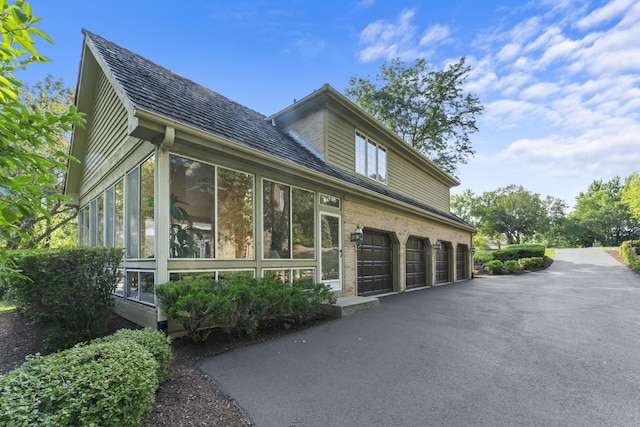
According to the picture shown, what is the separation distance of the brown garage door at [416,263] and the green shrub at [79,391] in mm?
11655

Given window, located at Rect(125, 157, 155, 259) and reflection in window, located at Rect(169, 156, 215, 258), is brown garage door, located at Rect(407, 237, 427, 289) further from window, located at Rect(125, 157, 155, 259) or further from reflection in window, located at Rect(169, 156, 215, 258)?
window, located at Rect(125, 157, 155, 259)

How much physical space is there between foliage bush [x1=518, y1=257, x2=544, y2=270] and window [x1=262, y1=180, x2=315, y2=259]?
22.7 meters

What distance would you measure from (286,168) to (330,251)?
2.96 metres

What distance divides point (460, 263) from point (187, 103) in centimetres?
1713

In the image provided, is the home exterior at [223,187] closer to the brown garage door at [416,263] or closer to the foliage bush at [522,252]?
the brown garage door at [416,263]

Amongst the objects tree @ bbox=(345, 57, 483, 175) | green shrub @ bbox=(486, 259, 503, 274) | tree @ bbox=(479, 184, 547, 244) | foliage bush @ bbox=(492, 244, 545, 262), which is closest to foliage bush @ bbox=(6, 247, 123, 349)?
tree @ bbox=(345, 57, 483, 175)

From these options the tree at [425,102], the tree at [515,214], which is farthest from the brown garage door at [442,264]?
the tree at [515,214]

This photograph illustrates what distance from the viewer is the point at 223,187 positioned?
6.32 metres

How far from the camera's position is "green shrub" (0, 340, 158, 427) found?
216 centimetres

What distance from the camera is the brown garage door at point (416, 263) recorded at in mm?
13281

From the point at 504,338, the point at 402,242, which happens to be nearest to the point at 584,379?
A: the point at 504,338

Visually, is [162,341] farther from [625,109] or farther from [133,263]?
[625,109]

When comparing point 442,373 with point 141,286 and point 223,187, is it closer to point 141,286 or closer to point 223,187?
point 223,187


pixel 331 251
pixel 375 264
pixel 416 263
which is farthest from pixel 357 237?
pixel 416 263
